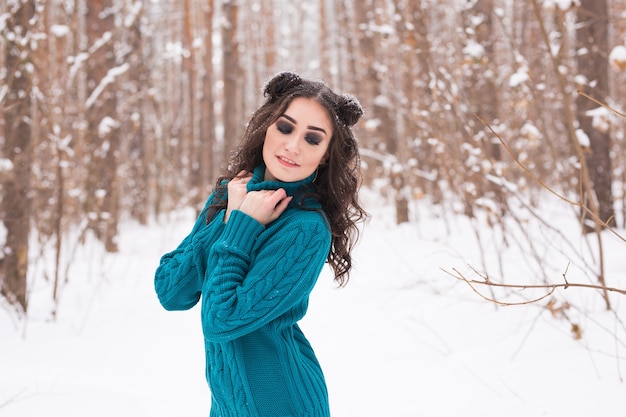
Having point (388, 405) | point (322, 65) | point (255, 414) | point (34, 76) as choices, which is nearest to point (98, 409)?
point (388, 405)

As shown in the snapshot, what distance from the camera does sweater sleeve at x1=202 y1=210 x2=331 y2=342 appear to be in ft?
3.76

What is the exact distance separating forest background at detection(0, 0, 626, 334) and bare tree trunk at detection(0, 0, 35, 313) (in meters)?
0.01

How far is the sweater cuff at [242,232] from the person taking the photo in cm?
122

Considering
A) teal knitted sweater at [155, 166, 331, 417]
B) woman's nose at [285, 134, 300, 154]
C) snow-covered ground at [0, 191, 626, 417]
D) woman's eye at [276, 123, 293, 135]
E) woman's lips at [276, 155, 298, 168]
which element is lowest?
snow-covered ground at [0, 191, 626, 417]

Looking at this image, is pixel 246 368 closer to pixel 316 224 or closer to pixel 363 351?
pixel 316 224

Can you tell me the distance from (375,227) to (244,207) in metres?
7.41

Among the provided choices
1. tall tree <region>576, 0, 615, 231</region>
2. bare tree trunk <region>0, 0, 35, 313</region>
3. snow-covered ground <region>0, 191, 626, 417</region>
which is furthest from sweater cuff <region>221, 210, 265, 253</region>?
tall tree <region>576, 0, 615, 231</region>

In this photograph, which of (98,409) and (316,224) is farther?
(98,409)

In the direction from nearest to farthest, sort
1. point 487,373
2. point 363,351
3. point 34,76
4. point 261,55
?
1. point 487,373
2. point 363,351
3. point 34,76
4. point 261,55

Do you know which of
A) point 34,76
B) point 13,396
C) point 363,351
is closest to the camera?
point 13,396

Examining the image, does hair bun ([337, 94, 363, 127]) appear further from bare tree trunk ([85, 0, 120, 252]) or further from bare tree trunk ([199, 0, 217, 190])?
bare tree trunk ([199, 0, 217, 190])

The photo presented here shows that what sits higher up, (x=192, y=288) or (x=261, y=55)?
(x=261, y=55)

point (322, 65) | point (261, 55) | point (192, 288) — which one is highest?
point (261, 55)

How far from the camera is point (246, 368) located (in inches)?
48.8
